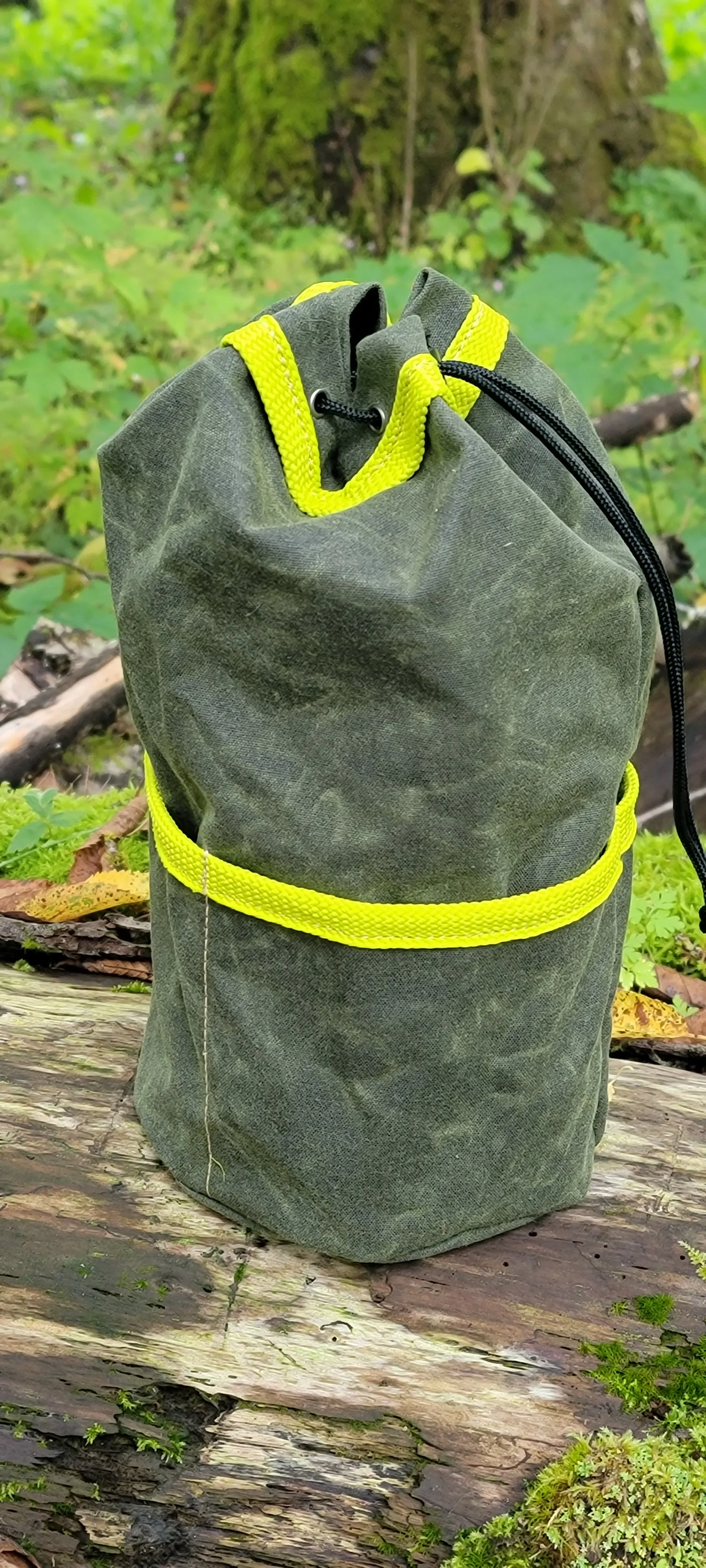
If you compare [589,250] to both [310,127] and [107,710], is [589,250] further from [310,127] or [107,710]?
[107,710]

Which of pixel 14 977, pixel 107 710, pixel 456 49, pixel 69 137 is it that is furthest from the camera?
pixel 69 137

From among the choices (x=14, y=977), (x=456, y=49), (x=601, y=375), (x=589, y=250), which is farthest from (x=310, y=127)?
(x=14, y=977)

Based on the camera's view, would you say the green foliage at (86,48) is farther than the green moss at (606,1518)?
Yes

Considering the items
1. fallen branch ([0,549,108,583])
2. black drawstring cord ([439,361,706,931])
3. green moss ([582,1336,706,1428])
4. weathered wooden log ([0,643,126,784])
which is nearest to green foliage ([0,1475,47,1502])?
green moss ([582,1336,706,1428])

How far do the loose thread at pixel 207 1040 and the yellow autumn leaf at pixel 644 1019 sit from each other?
62cm

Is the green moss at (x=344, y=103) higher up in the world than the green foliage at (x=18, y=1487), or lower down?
higher up

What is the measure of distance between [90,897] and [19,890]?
15 cm

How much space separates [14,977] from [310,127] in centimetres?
404

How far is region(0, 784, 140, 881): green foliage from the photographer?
1.92 metres

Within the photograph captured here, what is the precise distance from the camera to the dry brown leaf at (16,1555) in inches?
41.4

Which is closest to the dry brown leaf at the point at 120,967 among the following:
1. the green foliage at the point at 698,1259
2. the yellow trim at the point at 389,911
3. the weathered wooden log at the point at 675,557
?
the yellow trim at the point at 389,911

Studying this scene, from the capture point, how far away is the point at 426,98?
4.46m

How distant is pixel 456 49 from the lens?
4387 mm

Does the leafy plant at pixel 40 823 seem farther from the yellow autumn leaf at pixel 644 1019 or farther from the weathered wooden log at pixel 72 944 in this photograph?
the yellow autumn leaf at pixel 644 1019
